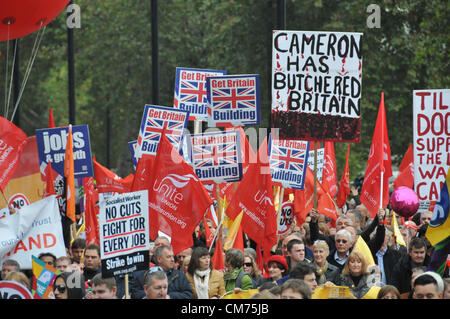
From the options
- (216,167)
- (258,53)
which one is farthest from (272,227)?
(258,53)

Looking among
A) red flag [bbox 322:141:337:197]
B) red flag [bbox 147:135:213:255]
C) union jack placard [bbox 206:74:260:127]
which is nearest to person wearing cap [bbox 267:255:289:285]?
red flag [bbox 147:135:213:255]

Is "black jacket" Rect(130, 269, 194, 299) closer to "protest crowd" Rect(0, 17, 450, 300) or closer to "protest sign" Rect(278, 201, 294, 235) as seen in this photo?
"protest crowd" Rect(0, 17, 450, 300)

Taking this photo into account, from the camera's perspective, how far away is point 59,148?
54.5 ft

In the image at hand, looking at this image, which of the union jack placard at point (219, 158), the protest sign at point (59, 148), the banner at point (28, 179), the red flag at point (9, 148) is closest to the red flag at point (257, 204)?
the union jack placard at point (219, 158)

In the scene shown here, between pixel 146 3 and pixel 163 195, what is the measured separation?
2430 cm

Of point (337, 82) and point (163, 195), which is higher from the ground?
point (337, 82)

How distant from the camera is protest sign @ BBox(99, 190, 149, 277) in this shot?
31.3ft

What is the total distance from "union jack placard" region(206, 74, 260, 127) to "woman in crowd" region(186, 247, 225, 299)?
14.8 feet

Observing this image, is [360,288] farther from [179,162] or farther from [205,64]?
[205,64]

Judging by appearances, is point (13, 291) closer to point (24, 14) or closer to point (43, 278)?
point (43, 278)

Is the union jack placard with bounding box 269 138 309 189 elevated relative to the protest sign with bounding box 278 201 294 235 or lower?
elevated

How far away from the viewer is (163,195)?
12.7 meters

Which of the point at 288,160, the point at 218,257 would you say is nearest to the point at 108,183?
the point at 288,160
